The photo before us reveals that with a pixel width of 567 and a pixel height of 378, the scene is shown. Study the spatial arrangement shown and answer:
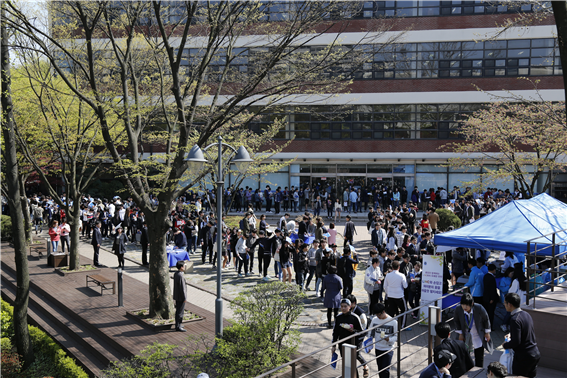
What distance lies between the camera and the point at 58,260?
18781 mm

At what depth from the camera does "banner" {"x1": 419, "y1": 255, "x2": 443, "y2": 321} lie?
38.2ft

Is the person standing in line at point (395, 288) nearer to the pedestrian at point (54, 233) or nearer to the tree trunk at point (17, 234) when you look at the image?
the tree trunk at point (17, 234)

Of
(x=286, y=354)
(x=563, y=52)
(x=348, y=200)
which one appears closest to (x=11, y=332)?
(x=286, y=354)

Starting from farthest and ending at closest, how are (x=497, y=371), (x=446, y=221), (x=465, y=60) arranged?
(x=465, y=60)
(x=446, y=221)
(x=497, y=371)

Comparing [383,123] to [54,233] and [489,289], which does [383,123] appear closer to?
[54,233]

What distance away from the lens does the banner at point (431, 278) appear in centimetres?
1164

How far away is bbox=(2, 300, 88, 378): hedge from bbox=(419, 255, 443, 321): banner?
27.4 ft

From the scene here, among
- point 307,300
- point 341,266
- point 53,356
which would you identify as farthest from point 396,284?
point 53,356

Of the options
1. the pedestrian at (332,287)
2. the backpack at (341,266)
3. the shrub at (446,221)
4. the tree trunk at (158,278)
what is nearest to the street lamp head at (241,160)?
the pedestrian at (332,287)

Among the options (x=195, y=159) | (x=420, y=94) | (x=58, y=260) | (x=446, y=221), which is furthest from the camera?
(x=420, y=94)

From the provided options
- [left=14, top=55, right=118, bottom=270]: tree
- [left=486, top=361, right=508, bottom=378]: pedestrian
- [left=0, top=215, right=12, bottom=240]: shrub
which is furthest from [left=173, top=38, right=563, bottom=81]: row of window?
[left=486, top=361, right=508, bottom=378]: pedestrian

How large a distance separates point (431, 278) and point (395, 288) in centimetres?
126

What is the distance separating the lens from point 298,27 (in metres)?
10.4

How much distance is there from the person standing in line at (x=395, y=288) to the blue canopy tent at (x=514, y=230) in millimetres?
1366
